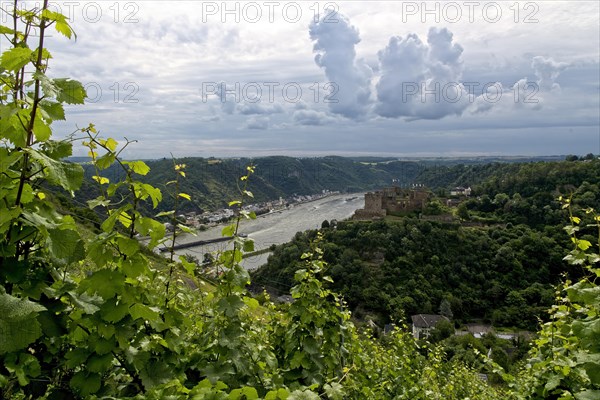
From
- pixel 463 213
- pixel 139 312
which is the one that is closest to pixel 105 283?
pixel 139 312

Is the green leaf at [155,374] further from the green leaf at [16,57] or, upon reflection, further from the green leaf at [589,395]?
the green leaf at [589,395]

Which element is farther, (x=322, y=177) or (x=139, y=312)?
(x=322, y=177)

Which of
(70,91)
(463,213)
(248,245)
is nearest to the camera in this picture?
(70,91)

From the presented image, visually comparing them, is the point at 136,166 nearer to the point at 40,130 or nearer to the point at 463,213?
the point at 40,130

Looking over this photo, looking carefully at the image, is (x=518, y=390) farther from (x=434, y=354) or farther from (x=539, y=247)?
(x=539, y=247)

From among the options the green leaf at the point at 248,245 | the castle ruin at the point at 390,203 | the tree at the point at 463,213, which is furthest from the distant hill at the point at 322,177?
the green leaf at the point at 248,245

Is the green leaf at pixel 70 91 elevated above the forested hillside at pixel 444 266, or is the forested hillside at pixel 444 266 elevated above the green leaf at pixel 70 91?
the green leaf at pixel 70 91
